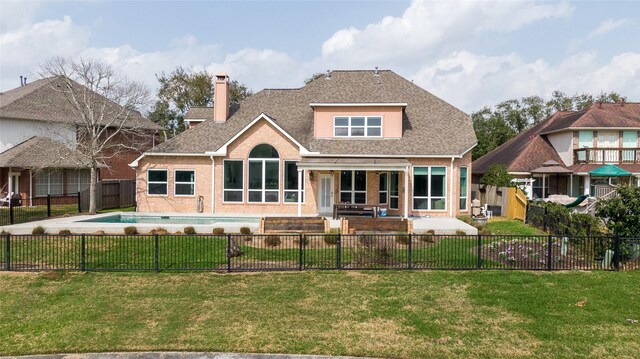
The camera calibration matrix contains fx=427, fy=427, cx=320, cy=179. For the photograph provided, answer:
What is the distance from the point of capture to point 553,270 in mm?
11789

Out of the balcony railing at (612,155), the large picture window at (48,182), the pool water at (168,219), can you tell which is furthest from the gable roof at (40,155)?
the balcony railing at (612,155)

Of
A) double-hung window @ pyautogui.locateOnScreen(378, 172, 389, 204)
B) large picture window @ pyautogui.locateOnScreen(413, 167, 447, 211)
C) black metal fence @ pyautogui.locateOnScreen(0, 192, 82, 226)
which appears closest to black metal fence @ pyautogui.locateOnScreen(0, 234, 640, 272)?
black metal fence @ pyautogui.locateOnScreen(0, 192, 82, 226)

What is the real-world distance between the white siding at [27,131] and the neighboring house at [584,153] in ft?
106

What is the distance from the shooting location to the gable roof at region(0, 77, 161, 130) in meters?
30.0

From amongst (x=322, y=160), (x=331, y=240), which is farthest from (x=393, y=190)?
(x=331, y=240)

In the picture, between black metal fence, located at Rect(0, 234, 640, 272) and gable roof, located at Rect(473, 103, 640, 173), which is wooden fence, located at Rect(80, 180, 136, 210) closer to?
black metal fence, located at Rect(0, 234, 640, 272)

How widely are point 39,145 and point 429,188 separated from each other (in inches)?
1048

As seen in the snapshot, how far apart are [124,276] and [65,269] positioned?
1.86 meters

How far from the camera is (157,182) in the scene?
24172mm

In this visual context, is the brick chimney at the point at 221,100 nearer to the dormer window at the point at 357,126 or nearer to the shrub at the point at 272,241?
the dormer window at the point at 357,126

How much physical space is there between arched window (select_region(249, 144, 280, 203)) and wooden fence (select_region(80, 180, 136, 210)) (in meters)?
10.4

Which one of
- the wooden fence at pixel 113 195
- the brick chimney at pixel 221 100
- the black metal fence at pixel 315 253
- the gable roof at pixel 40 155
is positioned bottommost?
the black metal fence at pixel 315 253

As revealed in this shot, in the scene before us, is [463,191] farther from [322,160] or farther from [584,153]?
[584,153]

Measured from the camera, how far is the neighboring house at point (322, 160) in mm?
23000
